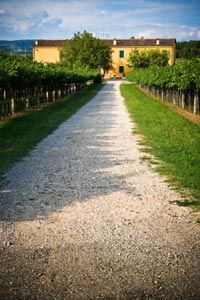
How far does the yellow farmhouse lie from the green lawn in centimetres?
8604

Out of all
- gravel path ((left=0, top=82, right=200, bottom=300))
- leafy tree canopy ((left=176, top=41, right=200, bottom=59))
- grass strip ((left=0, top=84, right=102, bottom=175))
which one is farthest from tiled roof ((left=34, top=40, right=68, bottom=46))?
gravel path ((left=0, top=82, right=200, bottom=300))

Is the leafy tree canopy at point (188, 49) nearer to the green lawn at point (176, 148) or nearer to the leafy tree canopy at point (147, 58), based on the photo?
the leafy tree canopy at point (147, 58)

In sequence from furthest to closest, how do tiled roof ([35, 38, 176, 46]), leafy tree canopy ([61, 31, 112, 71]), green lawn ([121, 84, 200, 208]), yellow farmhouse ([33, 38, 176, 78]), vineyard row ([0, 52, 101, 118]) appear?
1. tiled roof ([35, 38, 176, 46])
2. yellow farmhouse ([33, 38, 176, 78])
3. leafy tree canopy ([61, 31, 112, 71])
4. vineyard row ([0, 52, 101, 118])
5. green lawn ([121, 84, 200, 208])

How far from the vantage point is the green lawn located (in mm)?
7916

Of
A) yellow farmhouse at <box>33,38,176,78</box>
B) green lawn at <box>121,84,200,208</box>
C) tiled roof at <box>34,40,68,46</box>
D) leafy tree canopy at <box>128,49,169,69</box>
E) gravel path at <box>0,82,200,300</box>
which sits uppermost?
tiled roof at <box>34,40,68,46</box>

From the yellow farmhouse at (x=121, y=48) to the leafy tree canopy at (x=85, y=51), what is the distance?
1741 cm

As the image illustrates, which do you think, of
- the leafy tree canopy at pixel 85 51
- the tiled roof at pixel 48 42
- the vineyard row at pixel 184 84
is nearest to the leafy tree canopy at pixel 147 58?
the leafy tree canopy at pixel 85 51

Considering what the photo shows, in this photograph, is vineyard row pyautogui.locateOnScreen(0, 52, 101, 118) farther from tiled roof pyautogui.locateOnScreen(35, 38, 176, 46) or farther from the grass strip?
tiled roof pyautogui.locateOnScreen(35, 38, 176, 46)

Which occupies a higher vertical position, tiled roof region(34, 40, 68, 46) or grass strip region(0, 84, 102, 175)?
tiled roof region(34, 40, 68, 46)

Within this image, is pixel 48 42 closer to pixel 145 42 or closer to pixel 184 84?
pixel 145 42

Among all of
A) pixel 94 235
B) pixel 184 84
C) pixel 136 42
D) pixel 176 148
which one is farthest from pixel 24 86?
pixel 136 42

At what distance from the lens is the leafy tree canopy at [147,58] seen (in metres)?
89.9

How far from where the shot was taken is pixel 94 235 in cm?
550

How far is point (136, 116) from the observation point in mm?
20109
